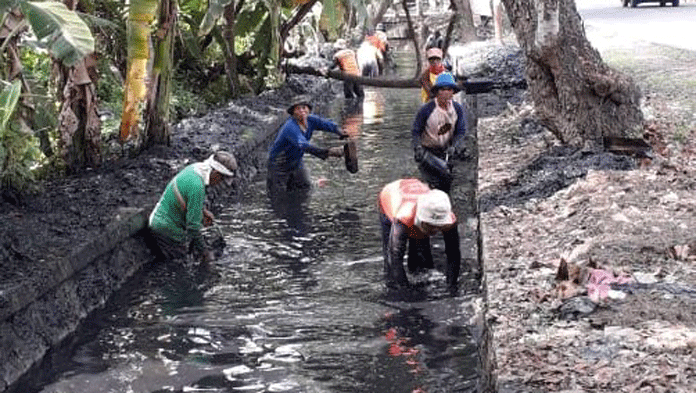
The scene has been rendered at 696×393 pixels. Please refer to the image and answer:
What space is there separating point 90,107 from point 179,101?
631cm

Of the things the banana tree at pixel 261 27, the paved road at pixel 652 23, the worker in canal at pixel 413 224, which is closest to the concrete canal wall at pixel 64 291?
the worker in canal at pixel 413 224

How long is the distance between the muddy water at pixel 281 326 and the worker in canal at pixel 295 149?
123 cm

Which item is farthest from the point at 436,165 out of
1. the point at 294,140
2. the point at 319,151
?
the point at 294,140

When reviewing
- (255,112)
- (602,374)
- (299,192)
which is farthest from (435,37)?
(602,374)

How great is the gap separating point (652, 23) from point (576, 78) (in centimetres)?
2441

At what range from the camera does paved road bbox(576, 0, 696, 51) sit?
1055 inches

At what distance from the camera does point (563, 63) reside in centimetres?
1104

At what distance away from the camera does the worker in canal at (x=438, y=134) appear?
1181 centimetres

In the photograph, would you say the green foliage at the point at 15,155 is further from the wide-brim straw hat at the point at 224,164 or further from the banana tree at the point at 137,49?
the wide-brim straw hat at the point at 224,164

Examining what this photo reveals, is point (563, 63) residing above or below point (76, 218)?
above

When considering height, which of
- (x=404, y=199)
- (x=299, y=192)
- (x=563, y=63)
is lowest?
(x=299, y=192)

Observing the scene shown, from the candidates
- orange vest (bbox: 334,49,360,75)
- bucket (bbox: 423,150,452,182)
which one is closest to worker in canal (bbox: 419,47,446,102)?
bucket (bbox: 423,150,452,182)

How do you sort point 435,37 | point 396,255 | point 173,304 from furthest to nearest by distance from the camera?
point 435,37 < point 173,304 < point 396,255

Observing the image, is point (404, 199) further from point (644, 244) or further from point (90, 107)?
point (90, 107)
